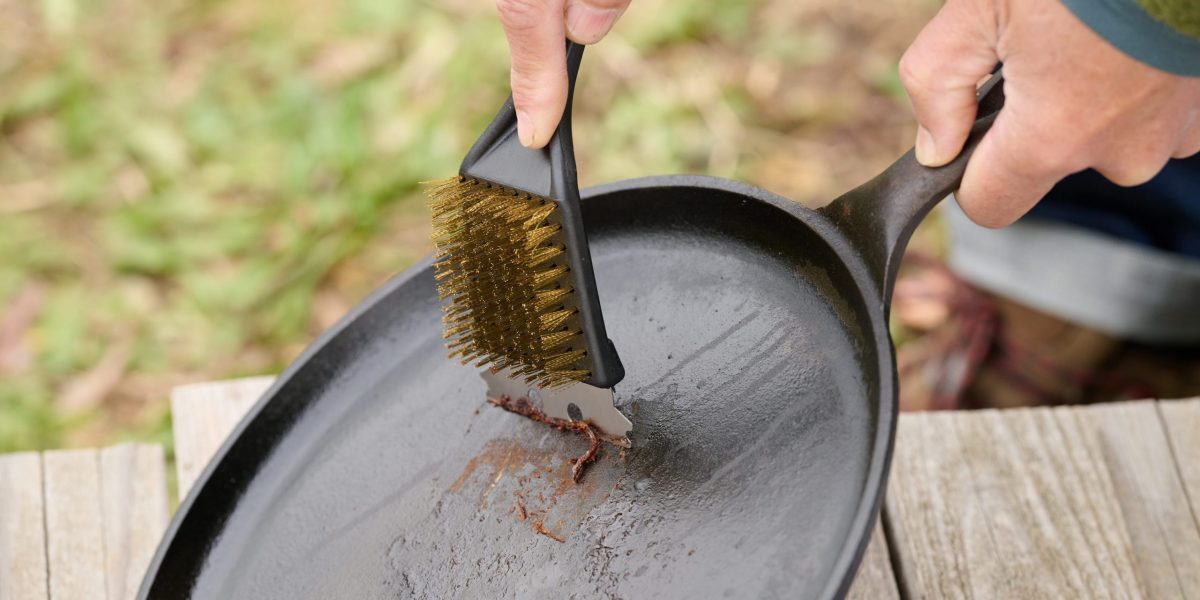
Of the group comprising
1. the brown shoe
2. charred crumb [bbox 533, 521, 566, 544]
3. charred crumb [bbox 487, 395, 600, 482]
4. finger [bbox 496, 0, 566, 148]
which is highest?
finger [bbox 496, 0, 566, 148]

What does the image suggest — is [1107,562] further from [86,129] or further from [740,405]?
[86,129]

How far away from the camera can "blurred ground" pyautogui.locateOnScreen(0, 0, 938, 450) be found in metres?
2.77

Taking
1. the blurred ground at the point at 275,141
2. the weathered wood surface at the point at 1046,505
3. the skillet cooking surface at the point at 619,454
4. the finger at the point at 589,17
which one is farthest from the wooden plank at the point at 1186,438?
the blurred ground at the point at 275,141

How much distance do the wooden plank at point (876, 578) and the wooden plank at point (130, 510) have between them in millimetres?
1036

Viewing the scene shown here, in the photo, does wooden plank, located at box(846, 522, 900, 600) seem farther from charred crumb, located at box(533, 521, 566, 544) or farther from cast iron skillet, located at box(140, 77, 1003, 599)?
charred crumb, located at box(533, 521, 566, 544)

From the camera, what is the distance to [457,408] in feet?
4.93

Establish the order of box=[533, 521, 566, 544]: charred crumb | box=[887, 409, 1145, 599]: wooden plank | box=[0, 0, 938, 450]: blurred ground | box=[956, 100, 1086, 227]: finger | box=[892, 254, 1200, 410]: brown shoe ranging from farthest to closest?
box=[0, 0, 938, 450]: blurred ground, box=[892, 254, 1200, 410]: brown shoe, box=[887, 409, 1145, 599]: wooden plank, box=[533, 521, 566, 544]: charred crumb, box=[956, 100, 1086, 227]: finger

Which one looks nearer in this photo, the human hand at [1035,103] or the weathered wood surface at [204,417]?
the human hand at [1035,103]

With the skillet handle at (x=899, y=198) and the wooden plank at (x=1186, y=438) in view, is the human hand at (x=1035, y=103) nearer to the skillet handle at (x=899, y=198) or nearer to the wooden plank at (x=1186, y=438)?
the skillet handle at (x=899, y=198)

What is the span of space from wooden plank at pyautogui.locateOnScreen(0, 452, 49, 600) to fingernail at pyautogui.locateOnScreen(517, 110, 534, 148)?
3.25ft

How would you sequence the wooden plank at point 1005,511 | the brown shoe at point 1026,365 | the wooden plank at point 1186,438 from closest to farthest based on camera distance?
1. the wooden plank at point 1005,511
2. the wooden plank at point 1186,438
3. the brown shoe at point 1026,365

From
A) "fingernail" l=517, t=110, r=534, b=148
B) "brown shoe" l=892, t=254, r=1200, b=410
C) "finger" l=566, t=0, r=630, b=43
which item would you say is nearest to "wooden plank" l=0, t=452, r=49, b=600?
"fingernail" l=517, t=110, r=534, b=148

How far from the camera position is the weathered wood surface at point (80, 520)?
1.61 meters

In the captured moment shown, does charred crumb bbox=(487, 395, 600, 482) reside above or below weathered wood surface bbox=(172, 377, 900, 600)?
above
